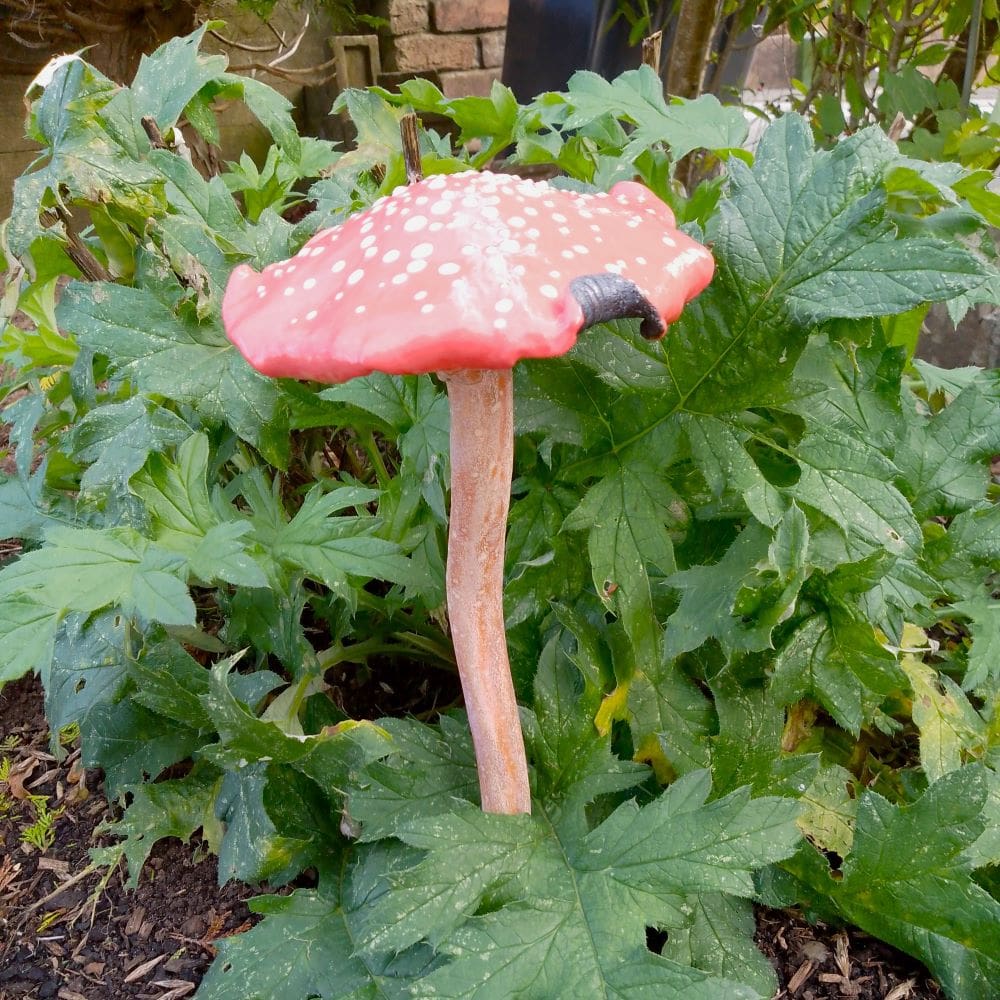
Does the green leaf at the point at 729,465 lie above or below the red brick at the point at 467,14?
above

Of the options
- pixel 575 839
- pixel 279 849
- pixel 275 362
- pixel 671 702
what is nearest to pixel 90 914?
pixel 279 849

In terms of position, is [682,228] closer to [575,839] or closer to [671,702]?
[671,702]

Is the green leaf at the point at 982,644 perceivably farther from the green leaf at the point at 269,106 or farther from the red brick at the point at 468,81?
the red brick at the point at 468,81

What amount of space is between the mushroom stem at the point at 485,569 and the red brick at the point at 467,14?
14.2 ft

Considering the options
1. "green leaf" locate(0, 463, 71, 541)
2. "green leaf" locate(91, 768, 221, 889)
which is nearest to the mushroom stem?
"green leaf" locate(91, 768, 221, 889)

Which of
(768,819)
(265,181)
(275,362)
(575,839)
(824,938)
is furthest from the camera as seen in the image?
(265,181)

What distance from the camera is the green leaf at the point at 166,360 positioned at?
105 centimetres

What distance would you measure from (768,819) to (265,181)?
1.28 m

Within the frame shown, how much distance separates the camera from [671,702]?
110cm

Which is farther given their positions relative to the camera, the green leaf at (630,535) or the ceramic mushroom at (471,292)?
the green leaf at (630,535)

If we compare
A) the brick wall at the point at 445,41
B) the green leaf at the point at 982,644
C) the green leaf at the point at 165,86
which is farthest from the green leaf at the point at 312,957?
the brick wall at the point at 445,41

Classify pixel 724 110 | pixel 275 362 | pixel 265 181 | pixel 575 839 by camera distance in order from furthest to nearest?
pixel 265 181 < pixel 724 110 < pixel 575 839 < pixel 275 362

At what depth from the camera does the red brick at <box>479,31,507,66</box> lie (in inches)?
181

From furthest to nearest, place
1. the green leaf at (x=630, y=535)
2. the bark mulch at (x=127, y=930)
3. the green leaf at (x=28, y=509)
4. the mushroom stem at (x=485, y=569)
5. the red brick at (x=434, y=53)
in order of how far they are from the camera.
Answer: the red brick at (x=434, y=53) < the green leaf at (x=28, y=509) < the bark mulch at (x=127, y=930) < the green leaf at (x=630, y=535) < the mushroom stem at (x=485, y=569)
